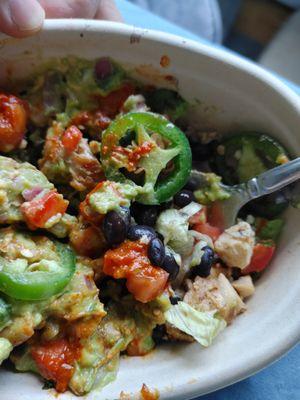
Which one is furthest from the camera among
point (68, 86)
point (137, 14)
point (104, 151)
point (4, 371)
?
point (137, 14)

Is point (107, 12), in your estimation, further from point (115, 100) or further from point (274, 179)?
point (274, 179)

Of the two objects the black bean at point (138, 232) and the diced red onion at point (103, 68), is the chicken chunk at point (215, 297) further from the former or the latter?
the diced red onion at point (103, 68)

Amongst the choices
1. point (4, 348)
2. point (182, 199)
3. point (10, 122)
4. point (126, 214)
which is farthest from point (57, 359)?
point (10, 122)

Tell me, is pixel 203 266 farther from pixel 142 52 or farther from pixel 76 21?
pixel 76 21

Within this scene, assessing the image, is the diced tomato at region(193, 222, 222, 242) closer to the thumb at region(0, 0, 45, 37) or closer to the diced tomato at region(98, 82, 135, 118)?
the diced tomato at region(98, 82, 135, 118)

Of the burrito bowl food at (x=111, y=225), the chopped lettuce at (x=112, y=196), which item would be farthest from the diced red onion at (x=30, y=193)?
the chopped lettuce at (x=112, y=196)

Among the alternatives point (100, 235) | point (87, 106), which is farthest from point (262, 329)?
point (87, 106)
